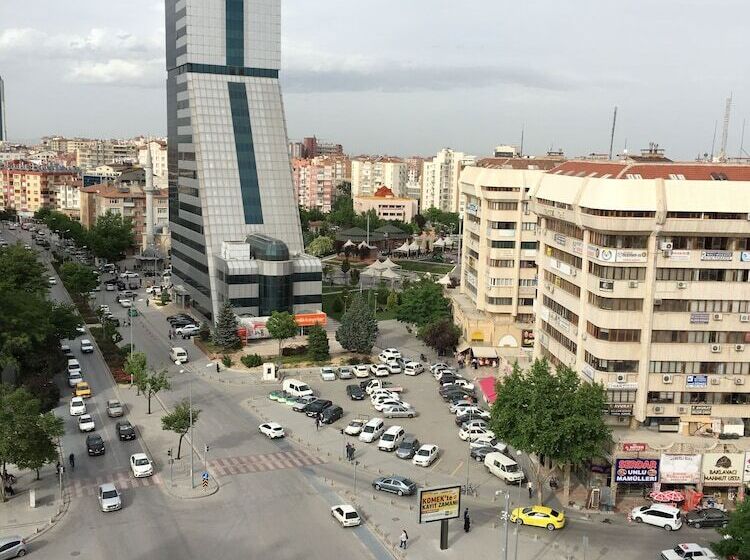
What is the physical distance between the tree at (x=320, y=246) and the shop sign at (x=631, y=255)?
107 meters

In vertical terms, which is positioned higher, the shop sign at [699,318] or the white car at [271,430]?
the shop sign at [699,318]

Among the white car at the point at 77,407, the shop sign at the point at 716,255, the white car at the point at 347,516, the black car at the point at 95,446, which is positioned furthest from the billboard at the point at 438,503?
the white car at the point at 77,407

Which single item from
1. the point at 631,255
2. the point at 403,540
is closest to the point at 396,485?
the point at 403,540

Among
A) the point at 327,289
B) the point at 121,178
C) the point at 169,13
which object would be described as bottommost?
the point at 327,289

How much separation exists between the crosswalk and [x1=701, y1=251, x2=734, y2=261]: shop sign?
26980 mm

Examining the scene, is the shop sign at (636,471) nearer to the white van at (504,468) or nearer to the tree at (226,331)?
the white van at (504,468)

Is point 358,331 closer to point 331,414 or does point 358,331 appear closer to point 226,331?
point 226,331

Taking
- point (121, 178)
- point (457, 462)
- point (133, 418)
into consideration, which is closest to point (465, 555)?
point (457, 462)

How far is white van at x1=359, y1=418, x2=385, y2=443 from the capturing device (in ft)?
174

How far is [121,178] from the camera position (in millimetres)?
176000

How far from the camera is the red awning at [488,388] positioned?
193 feet

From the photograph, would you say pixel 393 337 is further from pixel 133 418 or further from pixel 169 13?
pixel 169 13

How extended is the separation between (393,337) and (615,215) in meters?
46.5

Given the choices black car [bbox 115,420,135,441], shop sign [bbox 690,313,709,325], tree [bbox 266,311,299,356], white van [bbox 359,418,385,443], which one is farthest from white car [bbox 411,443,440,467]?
tree [bbox 266,311,299,356]
